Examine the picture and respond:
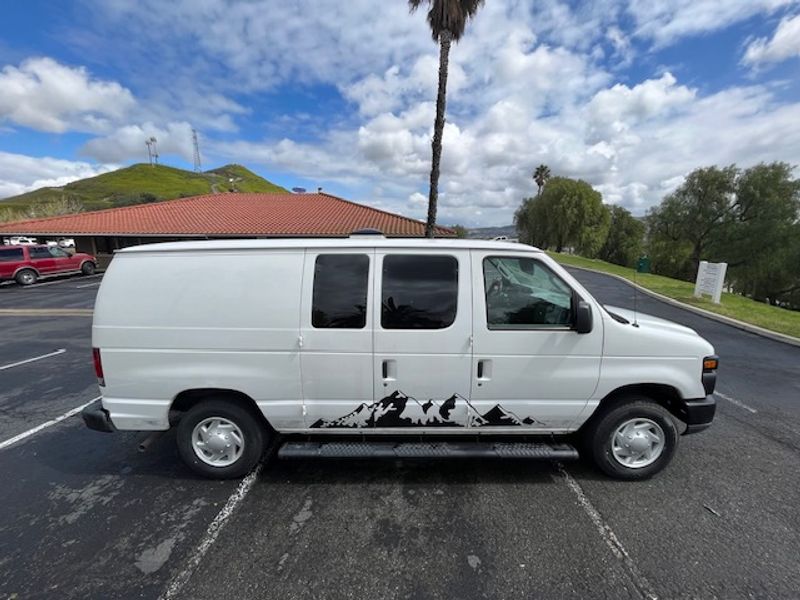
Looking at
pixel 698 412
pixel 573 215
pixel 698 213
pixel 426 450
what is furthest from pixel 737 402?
pixel 573 215

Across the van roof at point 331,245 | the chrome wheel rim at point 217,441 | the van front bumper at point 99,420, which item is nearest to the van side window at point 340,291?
the van roof at point 331,245

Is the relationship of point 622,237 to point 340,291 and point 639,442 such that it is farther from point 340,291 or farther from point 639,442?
point 340,291

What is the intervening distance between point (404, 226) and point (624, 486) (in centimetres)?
1810

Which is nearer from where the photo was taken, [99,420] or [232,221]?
[99,420]

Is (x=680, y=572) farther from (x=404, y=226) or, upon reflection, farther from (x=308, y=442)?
(x=404, y=226)

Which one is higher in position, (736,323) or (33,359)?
(736,323)

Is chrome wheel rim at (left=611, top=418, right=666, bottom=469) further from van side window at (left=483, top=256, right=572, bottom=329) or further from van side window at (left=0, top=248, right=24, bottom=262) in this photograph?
van side window at (left=0, top=248, right=24, bottom=262)

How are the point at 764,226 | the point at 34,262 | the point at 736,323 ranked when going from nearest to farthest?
1. the point at 736,323
2. the point at 34,262
3. the point at 764,226

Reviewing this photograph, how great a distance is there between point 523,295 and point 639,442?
5.64 feet

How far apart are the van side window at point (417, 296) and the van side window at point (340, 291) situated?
7.3 inches

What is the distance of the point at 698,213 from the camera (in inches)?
1212

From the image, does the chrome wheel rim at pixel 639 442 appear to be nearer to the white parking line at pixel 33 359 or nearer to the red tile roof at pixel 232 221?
the white parking line at pixel 33 359

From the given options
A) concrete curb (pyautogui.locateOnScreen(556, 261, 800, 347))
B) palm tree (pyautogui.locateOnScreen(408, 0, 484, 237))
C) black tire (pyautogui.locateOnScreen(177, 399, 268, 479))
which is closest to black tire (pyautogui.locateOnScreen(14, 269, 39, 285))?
palm tree (pyautogui.locateOnScreen(408, 0, 484, 237))

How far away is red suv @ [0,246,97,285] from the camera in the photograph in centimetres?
1730
